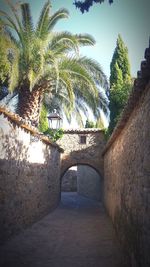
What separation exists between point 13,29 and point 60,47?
1.86m

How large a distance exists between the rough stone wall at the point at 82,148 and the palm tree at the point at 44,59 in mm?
6504

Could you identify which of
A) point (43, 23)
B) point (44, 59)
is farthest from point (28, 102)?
point (43, 23)

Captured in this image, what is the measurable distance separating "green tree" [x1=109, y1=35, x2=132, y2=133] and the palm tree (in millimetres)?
3483

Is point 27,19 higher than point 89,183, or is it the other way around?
point 27,19

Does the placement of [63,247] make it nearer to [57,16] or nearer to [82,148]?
[57,16]

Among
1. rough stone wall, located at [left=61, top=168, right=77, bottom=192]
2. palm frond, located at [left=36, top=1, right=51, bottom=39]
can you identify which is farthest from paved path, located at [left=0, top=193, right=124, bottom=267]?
rough stone wall, located at [left=61, top=168, right=77, bottom=192]

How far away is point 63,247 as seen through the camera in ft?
21.5

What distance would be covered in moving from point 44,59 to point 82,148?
873cm

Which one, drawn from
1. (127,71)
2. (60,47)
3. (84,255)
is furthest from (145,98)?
(127,71)

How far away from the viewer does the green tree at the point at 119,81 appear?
14086mm

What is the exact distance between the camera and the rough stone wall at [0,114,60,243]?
6.68m

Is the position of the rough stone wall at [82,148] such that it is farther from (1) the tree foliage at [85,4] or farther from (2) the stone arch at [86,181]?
(1) the tree foliage at [85,4]

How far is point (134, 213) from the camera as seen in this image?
15.7 feet

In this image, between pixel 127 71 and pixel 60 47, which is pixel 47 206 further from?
pixel 127 71
